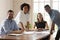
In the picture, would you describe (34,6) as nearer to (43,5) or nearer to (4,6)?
(43,5)

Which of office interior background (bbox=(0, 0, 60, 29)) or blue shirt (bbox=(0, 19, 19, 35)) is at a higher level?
office interior background (bbox=(0, 0, 60, 29))

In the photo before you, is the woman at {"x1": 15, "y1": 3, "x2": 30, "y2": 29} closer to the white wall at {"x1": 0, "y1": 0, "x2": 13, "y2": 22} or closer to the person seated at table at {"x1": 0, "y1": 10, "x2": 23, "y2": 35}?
the person seated at table at {"x1": 0, "y1": 10, "x2": 23, "y2": 35}

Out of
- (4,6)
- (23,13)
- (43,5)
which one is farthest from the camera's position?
(43,5)

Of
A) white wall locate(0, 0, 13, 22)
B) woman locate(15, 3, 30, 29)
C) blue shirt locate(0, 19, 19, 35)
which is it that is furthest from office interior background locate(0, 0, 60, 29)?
blue shirt locate(0, 19, 19, 35)

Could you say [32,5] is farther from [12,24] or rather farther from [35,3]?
[12,24]

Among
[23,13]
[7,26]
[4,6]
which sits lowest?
[7,26]

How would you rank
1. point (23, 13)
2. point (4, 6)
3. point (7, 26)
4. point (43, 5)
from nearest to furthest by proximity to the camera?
point (7, 26) → point (23, 13) → point (4, 6) → point (43, 5)

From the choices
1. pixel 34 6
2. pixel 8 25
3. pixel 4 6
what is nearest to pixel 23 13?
pixel 8 25

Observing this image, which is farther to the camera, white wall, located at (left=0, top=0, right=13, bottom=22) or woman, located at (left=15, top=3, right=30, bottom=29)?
white wall, located at (left=0, top=0, right=13, bottom=22)

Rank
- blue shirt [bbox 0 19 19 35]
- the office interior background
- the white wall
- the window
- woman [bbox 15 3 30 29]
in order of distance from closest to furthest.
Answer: blue shirt [bbox 0 19 19 35] < woman [bbox 15 3 30 29] < the white wall < the office interior background < the window

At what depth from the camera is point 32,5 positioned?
24.2 feet

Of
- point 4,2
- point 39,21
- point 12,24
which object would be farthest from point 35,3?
point 12,24

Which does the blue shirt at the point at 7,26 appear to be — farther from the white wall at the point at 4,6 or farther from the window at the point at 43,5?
the window at the point at 43,5

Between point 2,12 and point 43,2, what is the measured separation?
1.94m
